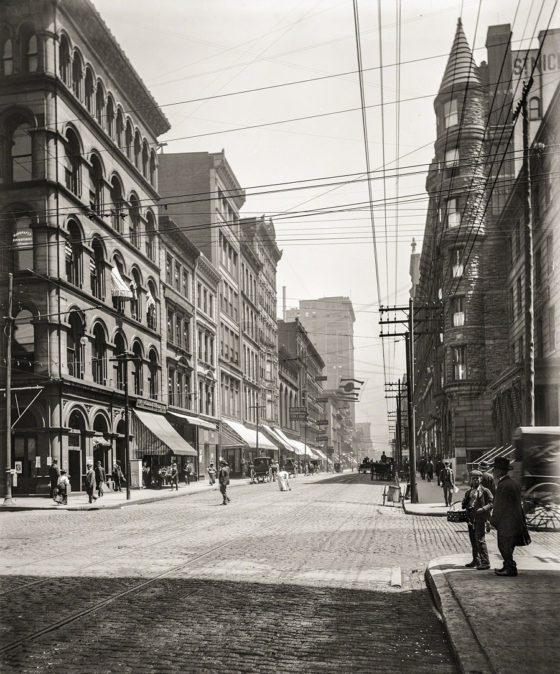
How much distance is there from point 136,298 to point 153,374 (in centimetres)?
513

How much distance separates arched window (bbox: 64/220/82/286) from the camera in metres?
37.2

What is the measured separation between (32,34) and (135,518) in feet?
74.3

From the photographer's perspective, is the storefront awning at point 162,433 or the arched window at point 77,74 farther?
the storefront awning at point 162,433

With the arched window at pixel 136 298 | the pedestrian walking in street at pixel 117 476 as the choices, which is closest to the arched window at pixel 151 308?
the arched window at pixel 136 298

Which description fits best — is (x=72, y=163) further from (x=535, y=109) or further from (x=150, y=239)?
(x=535, y=109)

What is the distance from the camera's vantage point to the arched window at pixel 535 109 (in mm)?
49594

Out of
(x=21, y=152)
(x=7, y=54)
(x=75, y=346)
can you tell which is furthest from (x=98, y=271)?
(x=7, y=54)

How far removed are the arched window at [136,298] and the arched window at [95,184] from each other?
600 cm

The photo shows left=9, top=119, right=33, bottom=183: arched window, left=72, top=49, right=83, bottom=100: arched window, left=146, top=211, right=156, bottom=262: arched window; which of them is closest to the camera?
Answer: left=9, top=119, right=33, bottom=183: arched window

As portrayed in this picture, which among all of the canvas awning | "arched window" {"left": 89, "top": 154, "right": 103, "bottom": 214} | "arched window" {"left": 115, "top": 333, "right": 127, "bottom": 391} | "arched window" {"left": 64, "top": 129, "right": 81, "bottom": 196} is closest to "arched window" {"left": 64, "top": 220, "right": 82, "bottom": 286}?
"arched window" {"left": 64, "top": 129, "right": 81, "bottom": 196}

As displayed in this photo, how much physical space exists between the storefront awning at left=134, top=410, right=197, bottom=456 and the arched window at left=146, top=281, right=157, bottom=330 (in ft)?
17.8

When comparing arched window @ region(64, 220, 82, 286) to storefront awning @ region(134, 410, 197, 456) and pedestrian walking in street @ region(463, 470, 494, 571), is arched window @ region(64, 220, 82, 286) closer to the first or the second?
storefront awning @ region(134, 410, 197, 456)

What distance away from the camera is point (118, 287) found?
4259 cm

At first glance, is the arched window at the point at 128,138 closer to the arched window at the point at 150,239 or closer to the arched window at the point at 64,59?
the arched window at the point at 150,239
